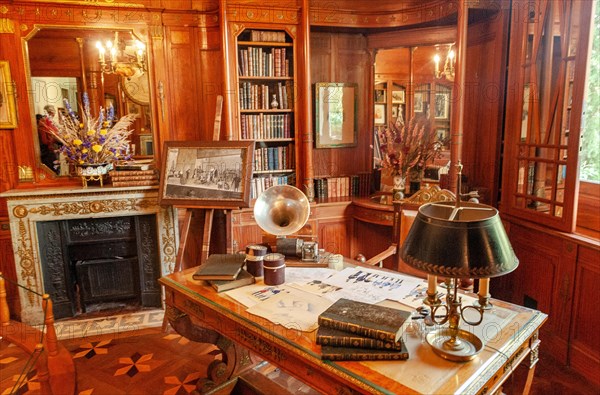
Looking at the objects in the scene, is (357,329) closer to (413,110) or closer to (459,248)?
(459,248)

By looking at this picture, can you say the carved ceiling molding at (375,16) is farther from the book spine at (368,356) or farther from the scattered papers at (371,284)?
the book spine at (368,356)

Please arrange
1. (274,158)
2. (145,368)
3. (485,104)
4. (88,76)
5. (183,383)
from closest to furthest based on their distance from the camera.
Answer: (183,383)
(145,368)
(88,76)
(485,104)
(274,158)

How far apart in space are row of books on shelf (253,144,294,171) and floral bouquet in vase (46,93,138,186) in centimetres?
113

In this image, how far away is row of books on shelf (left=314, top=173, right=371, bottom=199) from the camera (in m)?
4.21

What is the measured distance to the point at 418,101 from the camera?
408cm

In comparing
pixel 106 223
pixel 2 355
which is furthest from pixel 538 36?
pixel 2 355

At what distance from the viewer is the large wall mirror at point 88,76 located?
3.46m

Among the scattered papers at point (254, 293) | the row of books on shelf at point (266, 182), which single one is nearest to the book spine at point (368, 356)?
the scattered papers at point (254, 293)

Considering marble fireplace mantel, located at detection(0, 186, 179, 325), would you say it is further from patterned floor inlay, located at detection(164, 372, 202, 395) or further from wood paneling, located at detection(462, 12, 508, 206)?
wood paneling, located at detection(462, 12, 508, 206)

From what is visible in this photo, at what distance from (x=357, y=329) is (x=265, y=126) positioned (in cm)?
278

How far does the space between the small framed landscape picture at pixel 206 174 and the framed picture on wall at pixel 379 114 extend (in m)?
1.58

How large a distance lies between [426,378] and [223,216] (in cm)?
292

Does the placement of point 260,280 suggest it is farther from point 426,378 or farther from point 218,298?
point 426,378

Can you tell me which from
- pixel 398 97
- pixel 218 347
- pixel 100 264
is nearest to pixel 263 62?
pixel 398 97
